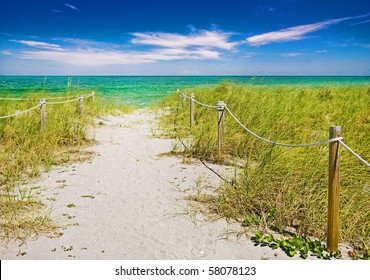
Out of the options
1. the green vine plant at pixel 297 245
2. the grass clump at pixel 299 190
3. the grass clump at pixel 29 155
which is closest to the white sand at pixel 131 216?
the green vine plant at pixel 297 245

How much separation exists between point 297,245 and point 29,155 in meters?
4.23

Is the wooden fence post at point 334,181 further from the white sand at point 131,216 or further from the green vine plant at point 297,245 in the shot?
the white sand at point 131,216

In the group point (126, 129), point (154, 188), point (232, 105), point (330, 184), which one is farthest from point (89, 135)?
point (330, 184)

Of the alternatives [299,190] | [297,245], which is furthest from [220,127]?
[297,245]

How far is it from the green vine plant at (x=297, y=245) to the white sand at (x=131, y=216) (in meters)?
0.09

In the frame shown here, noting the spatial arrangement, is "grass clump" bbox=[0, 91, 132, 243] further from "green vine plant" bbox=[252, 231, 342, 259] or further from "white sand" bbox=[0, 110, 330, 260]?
"green vine plant" bbox=[252, 231, 342, 259]

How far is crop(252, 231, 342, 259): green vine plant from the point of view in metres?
2.90

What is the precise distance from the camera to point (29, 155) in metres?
5.49

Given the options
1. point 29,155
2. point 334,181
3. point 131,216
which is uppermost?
point 334,181

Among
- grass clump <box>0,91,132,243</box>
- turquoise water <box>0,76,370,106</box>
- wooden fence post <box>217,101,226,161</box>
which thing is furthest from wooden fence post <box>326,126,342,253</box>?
turquoise water <box>0,76,370,106</box>

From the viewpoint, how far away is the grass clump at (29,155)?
3461mm

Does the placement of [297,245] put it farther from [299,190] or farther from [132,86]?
[132,86]

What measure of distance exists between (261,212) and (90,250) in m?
1.65

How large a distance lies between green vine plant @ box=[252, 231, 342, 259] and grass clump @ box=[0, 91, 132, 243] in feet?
6.61
